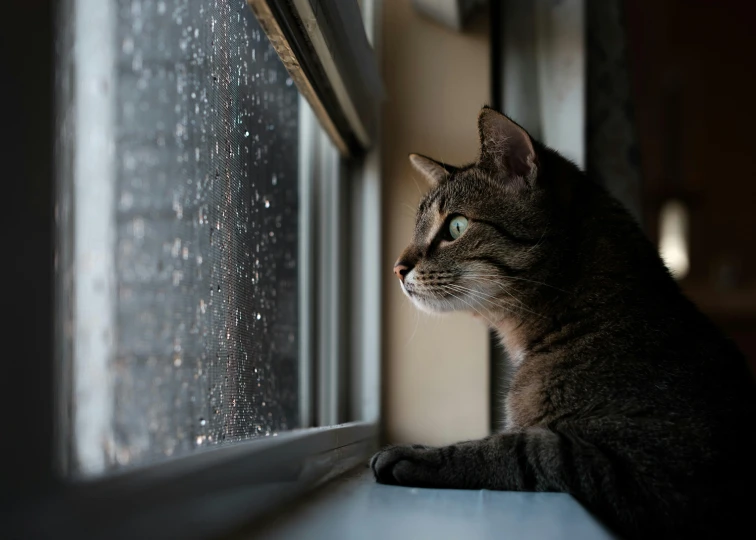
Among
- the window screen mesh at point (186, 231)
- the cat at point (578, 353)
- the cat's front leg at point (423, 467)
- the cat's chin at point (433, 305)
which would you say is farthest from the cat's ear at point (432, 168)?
the cat's front leg at point (423, 467)

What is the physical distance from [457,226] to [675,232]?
11.1 ft

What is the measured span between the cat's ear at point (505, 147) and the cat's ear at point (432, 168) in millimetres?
111

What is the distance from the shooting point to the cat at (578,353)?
0.77m

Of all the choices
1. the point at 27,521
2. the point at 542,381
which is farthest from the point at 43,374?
the point at 542,381

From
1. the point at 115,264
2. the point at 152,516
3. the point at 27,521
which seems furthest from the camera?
the point at 115,264

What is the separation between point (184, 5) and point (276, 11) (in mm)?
129

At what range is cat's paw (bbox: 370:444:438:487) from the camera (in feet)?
2.68

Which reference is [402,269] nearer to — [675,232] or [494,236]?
[494,236]

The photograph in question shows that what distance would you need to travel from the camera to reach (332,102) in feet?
3.63

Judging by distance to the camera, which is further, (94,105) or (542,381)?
(542,381)

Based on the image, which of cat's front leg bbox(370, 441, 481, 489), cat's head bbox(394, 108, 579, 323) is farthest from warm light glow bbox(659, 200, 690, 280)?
cat's front leg bbox(370, 441, 481, 489)

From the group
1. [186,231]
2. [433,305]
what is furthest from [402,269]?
[186,231]

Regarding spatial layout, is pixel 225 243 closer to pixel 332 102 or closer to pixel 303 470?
pixel 303 470

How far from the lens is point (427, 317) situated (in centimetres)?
141
